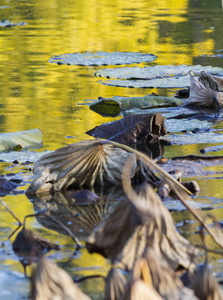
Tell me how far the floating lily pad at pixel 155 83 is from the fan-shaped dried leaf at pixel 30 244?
3.40m

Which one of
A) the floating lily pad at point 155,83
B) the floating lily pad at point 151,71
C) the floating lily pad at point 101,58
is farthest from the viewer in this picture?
the floating lily pad at point 101,58

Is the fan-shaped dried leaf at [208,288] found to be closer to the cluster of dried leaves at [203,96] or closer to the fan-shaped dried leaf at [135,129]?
the fan-shaped dried leaf at [135,129]

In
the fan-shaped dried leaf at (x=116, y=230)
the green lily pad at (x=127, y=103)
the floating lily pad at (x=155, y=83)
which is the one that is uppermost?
the fan-shaped dried leaf at (x=116, y=230)

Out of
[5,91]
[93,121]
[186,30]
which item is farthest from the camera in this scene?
[186,30]

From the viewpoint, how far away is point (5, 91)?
5.07 meters

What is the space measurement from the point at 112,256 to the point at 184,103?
117 inches

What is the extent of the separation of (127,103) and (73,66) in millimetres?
2032

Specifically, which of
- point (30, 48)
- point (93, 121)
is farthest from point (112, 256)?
point (30, 48)

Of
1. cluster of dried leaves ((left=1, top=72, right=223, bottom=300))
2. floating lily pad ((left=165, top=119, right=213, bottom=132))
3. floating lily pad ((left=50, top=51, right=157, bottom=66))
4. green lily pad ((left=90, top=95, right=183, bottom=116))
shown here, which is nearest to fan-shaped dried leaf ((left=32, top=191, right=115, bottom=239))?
cluster of dried leaves ((left=1, top=72, right=223, bottom=300))

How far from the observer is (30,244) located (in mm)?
1959

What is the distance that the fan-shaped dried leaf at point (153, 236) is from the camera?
63.2 inches

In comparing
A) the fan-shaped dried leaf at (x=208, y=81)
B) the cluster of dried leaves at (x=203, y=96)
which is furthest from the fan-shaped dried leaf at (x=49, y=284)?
the fan-shaped dried leaf at (x=208, y=81)

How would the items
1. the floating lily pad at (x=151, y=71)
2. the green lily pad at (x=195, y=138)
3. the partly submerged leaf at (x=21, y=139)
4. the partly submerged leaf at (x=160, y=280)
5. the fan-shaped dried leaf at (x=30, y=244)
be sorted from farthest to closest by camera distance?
the floating lily pad at (x=151, y=71)
the green lily pad at (x=195, y=138)
the partly submerged leaf at (x=21, y=139)
the fan-shaped dried leaf at (x=30, y=244)
the partly submerged leaf at (x=160, y=280)

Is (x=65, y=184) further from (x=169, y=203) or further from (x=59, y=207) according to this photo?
(x=169, y=203)
